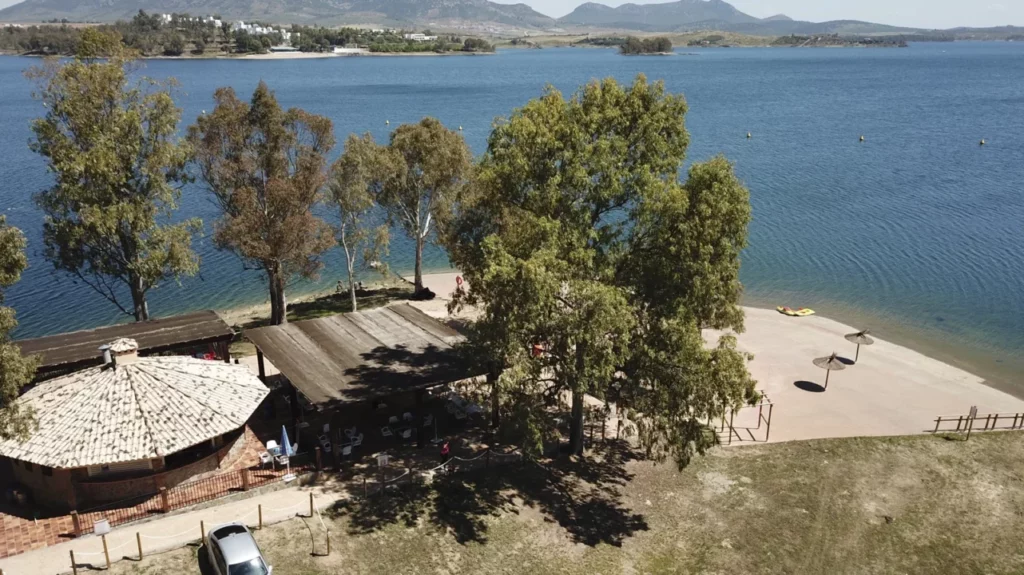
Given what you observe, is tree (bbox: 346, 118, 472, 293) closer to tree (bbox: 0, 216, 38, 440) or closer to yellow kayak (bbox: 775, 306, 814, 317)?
yellow kayak (bbox: 775, 306, 814, 317)

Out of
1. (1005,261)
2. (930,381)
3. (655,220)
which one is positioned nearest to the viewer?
(655,220)

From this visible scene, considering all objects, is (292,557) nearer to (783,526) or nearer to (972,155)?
(783,526)

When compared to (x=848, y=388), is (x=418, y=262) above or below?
above

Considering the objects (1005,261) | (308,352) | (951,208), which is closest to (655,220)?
(308,352)

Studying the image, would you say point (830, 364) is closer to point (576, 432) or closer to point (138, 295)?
point (576, 432)

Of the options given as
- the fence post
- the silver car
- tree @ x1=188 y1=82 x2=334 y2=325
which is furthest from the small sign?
tree @ x1=188 y1=82 x2=334 y2=325

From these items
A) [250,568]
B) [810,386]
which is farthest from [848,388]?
[250,568]
